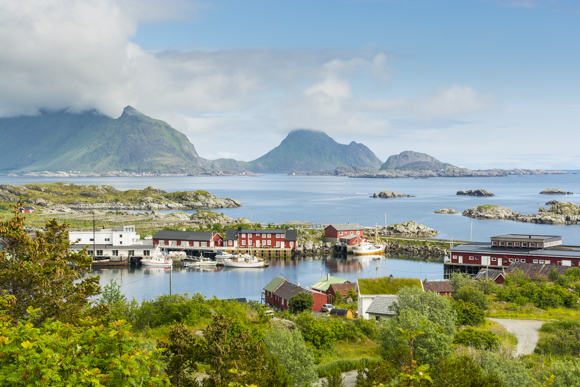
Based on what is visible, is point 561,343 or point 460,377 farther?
point 561,343

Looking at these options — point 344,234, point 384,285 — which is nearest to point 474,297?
point 384,285

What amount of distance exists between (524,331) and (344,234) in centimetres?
4846

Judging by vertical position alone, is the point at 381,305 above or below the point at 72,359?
below

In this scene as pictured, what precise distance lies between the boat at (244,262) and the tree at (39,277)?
47.6m

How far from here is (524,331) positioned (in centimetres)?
2291

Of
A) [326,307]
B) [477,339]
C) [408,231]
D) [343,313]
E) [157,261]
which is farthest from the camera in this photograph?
[408,231]

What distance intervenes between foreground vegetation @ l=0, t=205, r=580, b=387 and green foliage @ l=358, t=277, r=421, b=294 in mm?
4875

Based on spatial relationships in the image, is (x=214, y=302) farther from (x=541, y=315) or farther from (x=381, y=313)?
(x=541, y=315)

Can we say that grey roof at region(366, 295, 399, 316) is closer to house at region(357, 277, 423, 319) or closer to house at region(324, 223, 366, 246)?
house at region(357, 277, 423, 319)

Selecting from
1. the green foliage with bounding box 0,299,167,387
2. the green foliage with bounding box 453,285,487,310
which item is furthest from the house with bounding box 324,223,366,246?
the green foliage with bounding box 0,299,167,387

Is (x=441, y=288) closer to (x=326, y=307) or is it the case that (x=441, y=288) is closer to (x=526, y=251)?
(x=326, y=307)

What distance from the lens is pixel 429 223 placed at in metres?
96.6

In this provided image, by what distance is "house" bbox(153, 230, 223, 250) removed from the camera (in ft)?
219

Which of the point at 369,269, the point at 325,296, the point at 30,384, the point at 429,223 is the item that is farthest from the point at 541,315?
the point at 429,223
